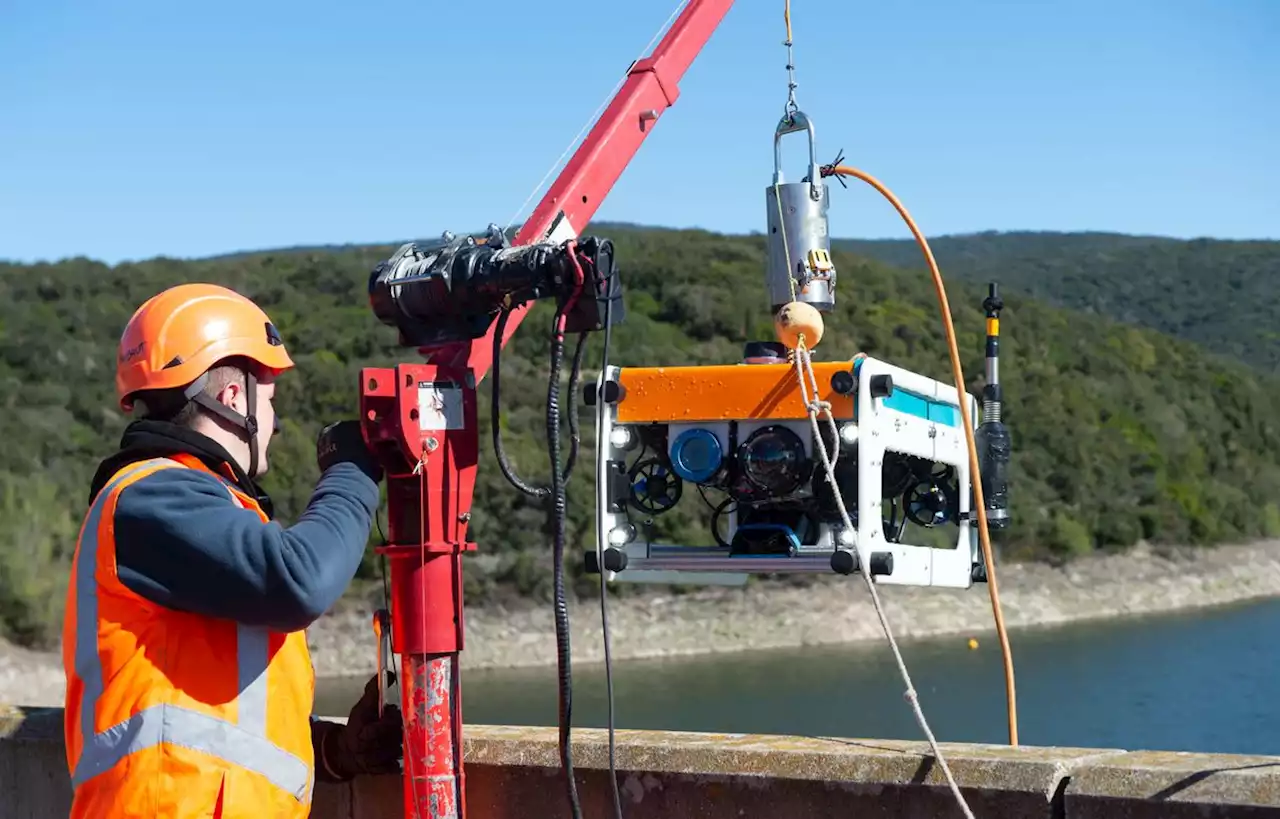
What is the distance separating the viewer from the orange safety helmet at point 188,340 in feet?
11.5

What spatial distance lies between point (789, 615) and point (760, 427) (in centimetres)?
2843

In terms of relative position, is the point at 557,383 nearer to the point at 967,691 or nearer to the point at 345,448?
the point at 345,448

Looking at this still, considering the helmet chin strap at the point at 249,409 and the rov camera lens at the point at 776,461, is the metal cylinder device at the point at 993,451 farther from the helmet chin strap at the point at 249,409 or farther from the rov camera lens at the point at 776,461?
the helmet chin strap at the point at 249,409

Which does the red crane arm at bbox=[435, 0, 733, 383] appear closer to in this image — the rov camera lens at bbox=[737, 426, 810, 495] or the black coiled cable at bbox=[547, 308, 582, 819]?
the black coiled cable at bbox=[547, 308, 582, 819]

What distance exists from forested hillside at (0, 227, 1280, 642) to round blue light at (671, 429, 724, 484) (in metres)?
23.8

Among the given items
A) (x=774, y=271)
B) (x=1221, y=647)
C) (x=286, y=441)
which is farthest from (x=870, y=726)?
(x=774, y=271)

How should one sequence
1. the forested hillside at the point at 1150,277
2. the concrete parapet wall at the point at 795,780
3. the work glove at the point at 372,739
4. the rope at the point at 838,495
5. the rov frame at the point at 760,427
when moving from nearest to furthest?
the concrete parapet wall at the point at 795,780 → the rope at the point at 838,495 → the work glove at the point at 372,739 → the rov frame at the point at 760,427 → the forested hillside at the point at 1150,277

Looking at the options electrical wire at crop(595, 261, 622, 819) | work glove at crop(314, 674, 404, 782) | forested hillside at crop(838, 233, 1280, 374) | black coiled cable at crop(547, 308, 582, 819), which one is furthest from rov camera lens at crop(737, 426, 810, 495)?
forested hillside at crop(838, 233, 1280, 374)

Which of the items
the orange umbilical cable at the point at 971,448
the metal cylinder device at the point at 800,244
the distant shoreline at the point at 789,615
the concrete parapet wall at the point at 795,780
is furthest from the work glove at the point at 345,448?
the distant shoreline at the point at 789,615

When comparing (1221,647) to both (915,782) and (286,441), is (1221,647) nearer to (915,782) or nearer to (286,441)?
(286,441)

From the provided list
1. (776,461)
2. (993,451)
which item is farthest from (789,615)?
(776,461)

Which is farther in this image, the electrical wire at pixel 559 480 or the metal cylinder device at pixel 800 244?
the metal cylinder device at pixel 800 244

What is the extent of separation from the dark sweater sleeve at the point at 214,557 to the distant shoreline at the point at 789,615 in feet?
75.2

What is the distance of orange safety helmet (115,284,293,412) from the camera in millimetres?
3520
